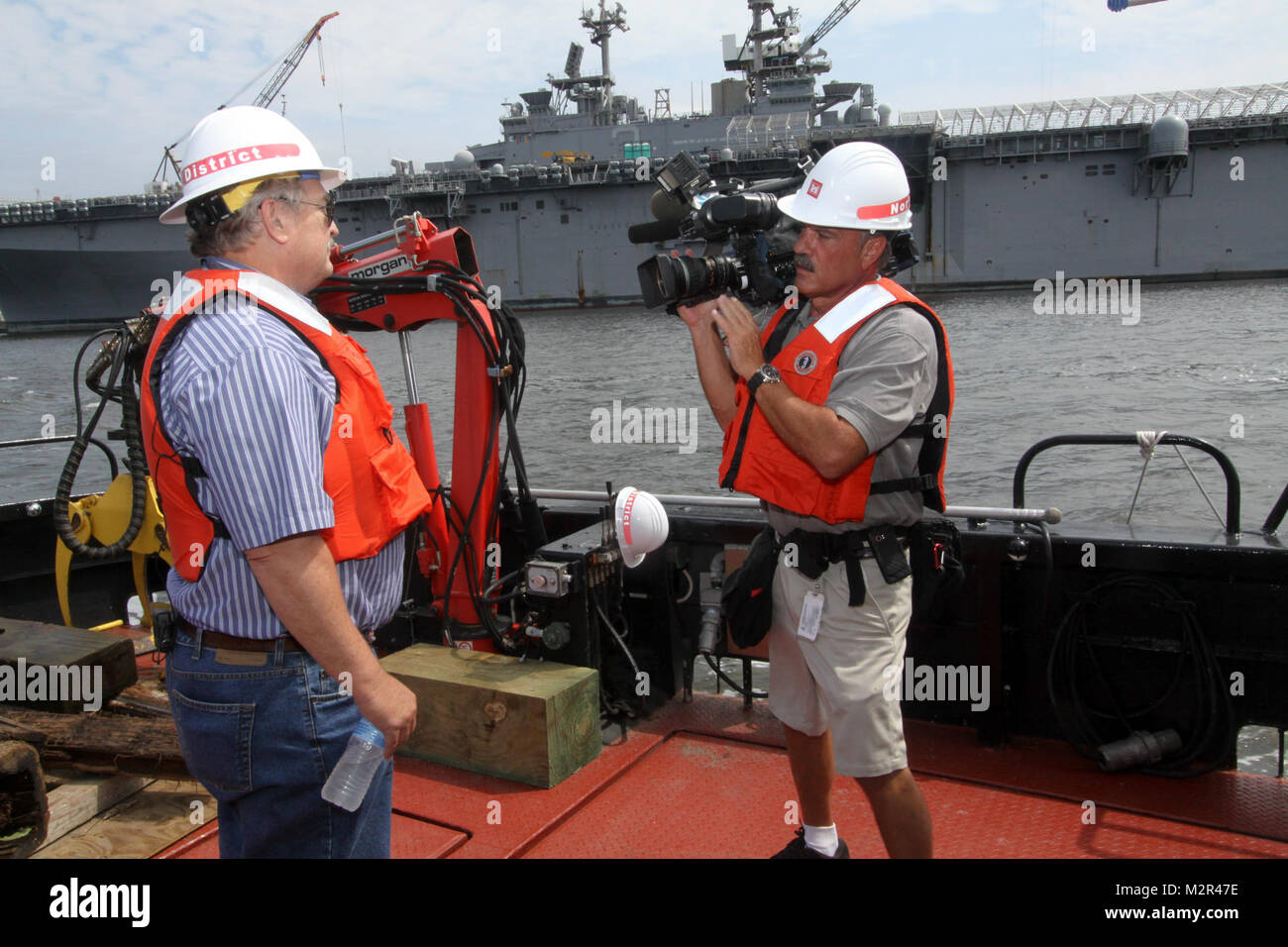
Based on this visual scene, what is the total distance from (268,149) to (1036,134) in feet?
175

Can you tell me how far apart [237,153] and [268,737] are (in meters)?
1.05

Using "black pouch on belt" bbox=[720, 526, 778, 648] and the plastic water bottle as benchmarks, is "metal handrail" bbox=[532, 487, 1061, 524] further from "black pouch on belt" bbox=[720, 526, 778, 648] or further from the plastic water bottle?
the plastic water bottle

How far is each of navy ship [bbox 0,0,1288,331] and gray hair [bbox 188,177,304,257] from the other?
44.7 m

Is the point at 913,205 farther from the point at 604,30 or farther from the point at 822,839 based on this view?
the point at 822,839

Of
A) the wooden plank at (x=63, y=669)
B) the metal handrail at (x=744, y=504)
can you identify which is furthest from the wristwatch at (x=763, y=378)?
the wooden plank at (x=63, y=669)

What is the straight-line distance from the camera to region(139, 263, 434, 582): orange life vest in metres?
1.61

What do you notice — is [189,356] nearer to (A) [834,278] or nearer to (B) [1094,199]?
(A) [834,278]

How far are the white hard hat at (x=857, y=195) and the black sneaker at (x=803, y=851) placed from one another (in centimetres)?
175

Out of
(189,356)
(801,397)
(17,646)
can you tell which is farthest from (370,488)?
(17,646)

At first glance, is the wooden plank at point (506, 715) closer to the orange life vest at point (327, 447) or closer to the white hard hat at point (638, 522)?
the white hard hat at point (638, 522)

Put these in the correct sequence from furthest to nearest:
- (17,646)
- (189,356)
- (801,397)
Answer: (17,646)
(801,397)
(189,356)

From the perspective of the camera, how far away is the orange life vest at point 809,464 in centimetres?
233

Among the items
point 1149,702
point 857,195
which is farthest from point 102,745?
point 1149,702
